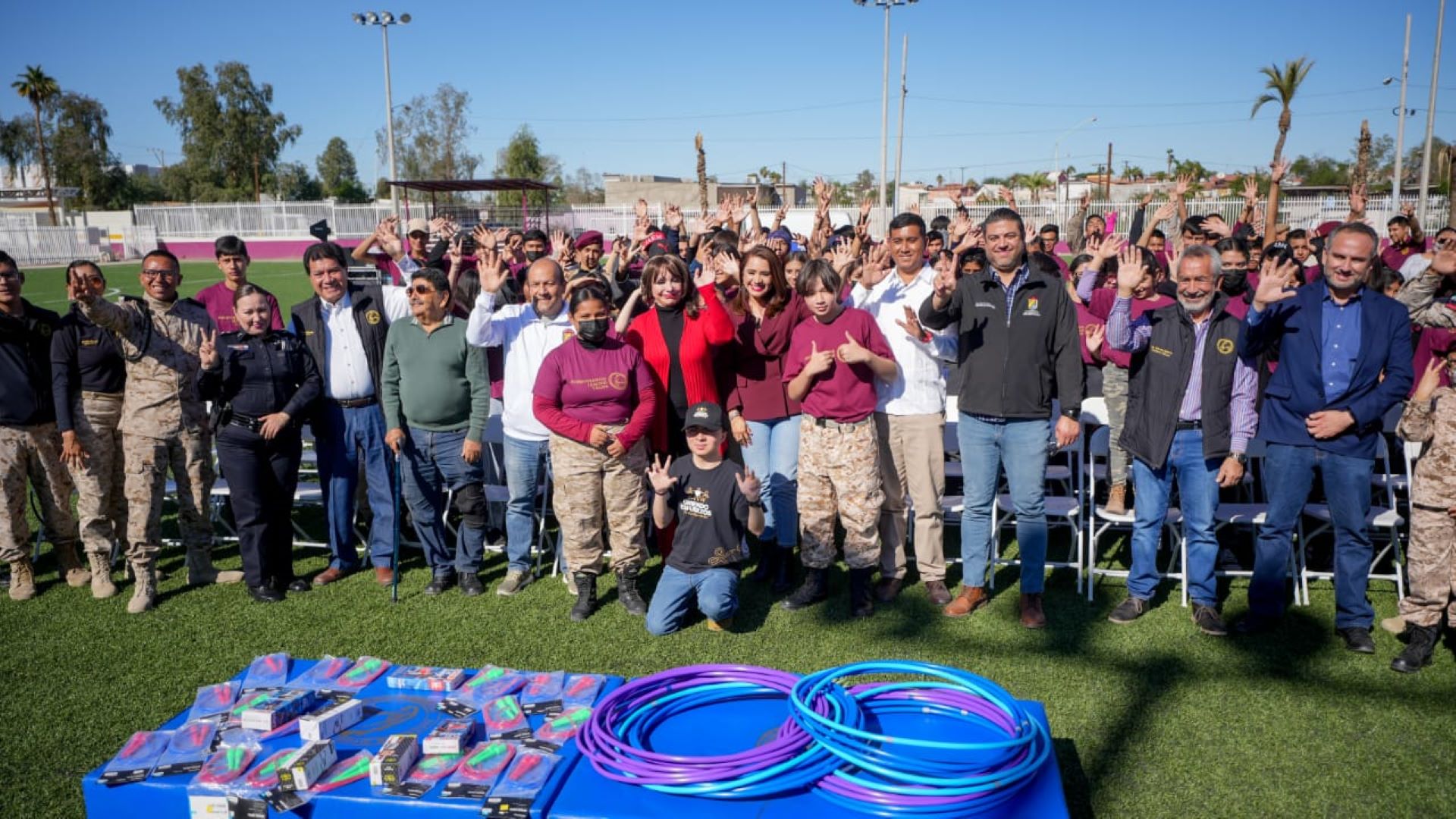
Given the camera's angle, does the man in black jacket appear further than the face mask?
No

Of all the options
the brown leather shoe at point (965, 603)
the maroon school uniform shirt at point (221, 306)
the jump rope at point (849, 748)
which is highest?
the maroon school uniform shirt at point (221, 306)

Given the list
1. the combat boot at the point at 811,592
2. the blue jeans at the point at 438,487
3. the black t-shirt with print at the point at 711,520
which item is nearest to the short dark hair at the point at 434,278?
the blue jeans at the point at 438,487

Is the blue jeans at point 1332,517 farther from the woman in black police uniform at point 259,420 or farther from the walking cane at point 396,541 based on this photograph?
the woman in black police uniform at point 259,420

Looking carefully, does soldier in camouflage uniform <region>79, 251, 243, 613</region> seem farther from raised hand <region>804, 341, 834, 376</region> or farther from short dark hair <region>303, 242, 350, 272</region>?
raised hand <region>804, 341, 834, 376</region>

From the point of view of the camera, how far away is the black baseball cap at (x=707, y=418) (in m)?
5.17

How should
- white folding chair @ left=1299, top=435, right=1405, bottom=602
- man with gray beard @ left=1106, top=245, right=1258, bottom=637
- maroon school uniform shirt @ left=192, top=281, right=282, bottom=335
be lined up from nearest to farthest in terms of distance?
1. man with gray beard @ left=1106, top=245, right=1258, bottom=637
2. white folding chair @ left=1299, top=435, right=1405, bottom=602
3. maroon school uniform shirt @ left=192, top=281, right=282, bottom=335

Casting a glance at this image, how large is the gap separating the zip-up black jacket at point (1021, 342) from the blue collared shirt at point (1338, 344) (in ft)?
3.90

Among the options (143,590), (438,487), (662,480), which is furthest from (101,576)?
(662,480)

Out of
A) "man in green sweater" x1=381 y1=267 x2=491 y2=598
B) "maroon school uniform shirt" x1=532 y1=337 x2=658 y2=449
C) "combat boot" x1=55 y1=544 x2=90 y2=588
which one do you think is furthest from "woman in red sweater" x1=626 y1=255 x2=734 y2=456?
"combat boot" x1=55 y1=544 x2=90 y2=588

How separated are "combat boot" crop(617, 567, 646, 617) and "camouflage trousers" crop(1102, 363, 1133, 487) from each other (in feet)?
10.7

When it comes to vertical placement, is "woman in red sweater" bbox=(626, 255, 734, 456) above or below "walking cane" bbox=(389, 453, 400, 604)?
above

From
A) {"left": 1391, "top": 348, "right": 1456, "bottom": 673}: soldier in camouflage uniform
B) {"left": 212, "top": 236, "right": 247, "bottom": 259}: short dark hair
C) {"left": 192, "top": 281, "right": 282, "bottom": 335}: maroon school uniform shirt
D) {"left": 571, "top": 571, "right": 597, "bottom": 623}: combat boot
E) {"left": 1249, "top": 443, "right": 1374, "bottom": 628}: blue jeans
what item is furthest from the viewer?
{"left": 192, "top": 281, "right": 282, "bottom": 335}: maroon school uniform shirt

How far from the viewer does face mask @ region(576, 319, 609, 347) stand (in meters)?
5.33

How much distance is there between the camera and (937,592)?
223 inches
